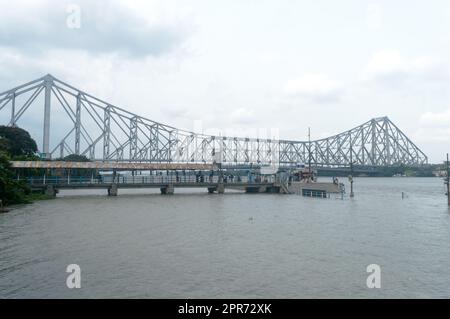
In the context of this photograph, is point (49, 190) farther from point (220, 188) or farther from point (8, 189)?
point (220, 188)

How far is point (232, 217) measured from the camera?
31797mm

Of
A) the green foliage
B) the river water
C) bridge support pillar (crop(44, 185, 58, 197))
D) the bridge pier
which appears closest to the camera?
the river water

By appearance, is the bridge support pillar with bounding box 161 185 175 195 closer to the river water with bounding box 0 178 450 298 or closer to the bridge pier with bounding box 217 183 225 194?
the bridge pier with bounding box 217 183 225 194

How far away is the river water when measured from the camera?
1266 cm

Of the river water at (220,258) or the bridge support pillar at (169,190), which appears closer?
the river water at (220,258)

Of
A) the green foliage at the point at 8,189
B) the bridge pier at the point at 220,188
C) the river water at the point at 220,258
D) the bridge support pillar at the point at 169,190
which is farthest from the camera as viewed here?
the bridge pier at the point at 220,188

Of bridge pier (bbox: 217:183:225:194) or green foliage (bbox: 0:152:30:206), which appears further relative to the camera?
bridge pier (bbox: 217:183:225:194)

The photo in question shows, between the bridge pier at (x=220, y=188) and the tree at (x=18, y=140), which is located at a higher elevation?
the tree at (x=18, y=140)

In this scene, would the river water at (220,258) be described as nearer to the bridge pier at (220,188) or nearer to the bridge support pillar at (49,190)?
the bridge support pillar at (49,190)

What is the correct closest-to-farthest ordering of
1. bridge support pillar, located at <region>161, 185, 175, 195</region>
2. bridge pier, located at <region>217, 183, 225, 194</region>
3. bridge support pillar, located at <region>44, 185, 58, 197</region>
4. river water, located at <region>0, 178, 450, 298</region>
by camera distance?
river water, located at <region>0, 178, 450, 298</region>, bridge support pillar, located at <region>44, 185, 58, 197</region>, bridge support pillar, located at <region>161, 185, 175, 195</region>, bridge pier, located at <region>217, 183, 225, 194</region>

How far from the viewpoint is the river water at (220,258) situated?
498 inches

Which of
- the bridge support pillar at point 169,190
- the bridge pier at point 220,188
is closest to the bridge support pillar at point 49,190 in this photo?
the bridge support pillar at point 169,190

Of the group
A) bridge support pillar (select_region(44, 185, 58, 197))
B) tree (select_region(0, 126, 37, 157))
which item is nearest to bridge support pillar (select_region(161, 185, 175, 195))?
bridge support pillar (select_region(44, 185, 58, 197))
